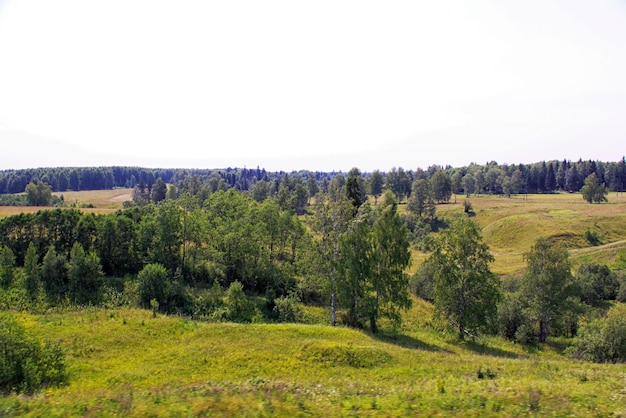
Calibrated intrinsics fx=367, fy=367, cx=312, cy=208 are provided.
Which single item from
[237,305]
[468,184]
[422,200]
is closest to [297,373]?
[237,305]

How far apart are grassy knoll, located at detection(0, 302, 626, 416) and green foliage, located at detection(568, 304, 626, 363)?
10.1 ft

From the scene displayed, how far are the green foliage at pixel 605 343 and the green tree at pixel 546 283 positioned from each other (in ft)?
14.0

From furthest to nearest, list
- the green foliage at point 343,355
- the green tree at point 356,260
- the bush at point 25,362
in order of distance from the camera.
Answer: the green tree at point 356,260, the green foliage at point 343,355, the bush at point 25,362

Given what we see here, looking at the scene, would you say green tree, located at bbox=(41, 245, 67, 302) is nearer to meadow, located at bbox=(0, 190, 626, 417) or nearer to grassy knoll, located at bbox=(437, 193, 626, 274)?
meadow, located at bbox=(0, 190, 626, 417)

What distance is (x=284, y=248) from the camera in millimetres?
53375

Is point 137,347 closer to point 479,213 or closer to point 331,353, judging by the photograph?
point 331,353

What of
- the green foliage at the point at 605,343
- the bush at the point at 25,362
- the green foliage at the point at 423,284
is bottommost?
the green foliage at the point at 423,284

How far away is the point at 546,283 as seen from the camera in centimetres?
3250

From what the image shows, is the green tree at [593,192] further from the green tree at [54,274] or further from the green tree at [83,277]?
the green tree at [54,274]

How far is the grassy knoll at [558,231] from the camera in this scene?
63688 millimetres

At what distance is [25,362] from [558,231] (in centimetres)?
9003

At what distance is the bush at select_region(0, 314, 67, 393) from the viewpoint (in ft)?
57.6

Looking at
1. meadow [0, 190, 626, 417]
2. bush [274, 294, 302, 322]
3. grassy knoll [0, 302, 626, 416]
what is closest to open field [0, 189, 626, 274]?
bush [274, 294, 302, 322]

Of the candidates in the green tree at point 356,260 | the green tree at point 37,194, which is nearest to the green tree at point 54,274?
the green tree at point 356,260
